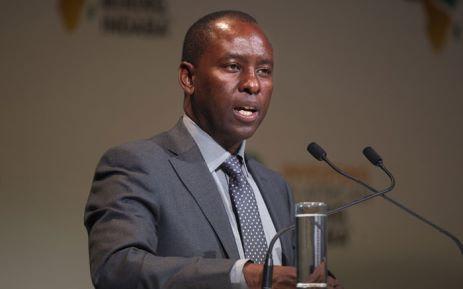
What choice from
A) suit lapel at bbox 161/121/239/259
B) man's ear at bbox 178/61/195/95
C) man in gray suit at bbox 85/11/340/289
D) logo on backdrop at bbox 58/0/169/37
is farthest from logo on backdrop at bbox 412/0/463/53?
suit lapel at bbox 161/121/239/259

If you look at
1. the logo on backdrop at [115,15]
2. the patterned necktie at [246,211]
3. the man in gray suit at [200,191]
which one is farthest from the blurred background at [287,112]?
the patterned necktie at [246,211]

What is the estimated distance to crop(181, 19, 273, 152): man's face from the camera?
97.0 inches

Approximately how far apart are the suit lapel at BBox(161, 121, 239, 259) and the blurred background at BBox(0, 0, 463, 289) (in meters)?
1.55

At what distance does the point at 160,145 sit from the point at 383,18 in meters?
2.54

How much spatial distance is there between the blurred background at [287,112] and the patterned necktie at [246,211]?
1563 mm

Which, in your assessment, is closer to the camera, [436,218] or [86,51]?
[86,51]

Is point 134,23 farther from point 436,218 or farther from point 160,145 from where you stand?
point 436,218

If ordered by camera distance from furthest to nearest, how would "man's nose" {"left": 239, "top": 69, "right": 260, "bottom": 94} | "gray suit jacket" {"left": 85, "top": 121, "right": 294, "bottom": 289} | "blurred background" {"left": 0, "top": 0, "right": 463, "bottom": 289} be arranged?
1. "blurred background" {"left": 0, "top": 0, "right": 463, "bottom": 289}
2. "man's nose" {"left": 239, "top": 69, "right": 260, "bottom": 94}
3. "gray suit jacket" {"left": 85, "top": 121, "right": 294, "bottom": 289}

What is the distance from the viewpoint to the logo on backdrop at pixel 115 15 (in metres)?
3.93

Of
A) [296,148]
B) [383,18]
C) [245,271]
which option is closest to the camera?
[245,271]

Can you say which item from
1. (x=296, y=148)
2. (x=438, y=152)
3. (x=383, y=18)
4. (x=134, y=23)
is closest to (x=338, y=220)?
(x=296, y=148)

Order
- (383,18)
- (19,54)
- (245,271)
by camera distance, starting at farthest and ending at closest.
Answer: (383,18) → (19,54) → (245,271)

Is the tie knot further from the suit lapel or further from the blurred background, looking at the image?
the blurred background

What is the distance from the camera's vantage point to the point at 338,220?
4379 mm
